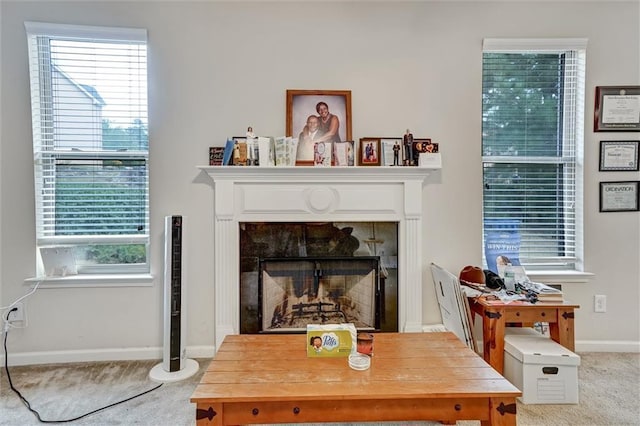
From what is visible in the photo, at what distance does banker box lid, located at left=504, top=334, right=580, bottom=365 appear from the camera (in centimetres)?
184

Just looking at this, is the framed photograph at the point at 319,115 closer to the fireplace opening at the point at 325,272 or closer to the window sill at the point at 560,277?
the fireplace opening at the point at 325,272

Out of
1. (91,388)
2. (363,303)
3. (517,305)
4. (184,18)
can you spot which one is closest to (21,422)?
(91,388)

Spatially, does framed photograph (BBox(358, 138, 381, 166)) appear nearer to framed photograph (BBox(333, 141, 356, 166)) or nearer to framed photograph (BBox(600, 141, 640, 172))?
framed photograph (BBox(333, 141, 356, 166))

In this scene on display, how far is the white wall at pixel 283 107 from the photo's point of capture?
2.36m

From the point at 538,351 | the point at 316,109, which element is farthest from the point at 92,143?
the point at 538,351

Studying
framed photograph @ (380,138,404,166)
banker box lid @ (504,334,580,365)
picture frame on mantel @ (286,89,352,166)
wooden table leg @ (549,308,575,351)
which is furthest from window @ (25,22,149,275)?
wooden table leg @ (549,308,575,351)

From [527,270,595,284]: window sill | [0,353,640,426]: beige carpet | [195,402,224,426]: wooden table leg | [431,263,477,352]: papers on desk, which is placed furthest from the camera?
[527,270,595,284]: window sill

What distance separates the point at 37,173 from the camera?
2381 millimetres

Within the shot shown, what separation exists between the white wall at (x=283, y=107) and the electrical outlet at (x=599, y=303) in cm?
4

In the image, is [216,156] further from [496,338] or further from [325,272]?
[496,338]

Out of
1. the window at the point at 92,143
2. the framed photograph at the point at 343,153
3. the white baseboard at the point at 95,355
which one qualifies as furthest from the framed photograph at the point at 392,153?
the white baseboard at the point at 95,355

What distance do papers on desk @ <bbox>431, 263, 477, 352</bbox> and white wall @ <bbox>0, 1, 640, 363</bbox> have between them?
0.63ft

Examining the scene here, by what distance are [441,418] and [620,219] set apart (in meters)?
2.35

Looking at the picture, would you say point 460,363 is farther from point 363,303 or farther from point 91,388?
point 91,388
